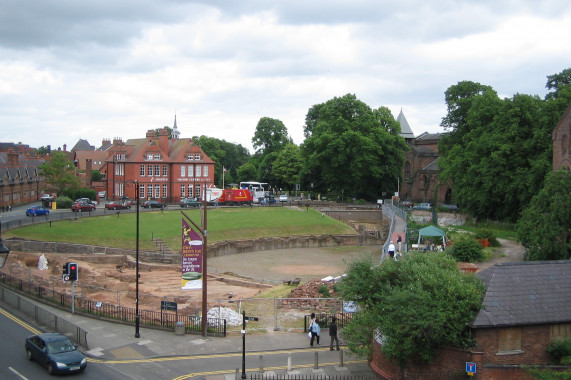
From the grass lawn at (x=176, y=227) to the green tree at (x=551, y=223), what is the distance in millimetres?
31725

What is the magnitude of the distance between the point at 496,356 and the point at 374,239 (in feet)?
167

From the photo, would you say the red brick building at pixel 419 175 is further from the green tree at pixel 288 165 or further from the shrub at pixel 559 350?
the shrub at pixel 559 350

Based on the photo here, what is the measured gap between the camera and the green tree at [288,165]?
112 meters

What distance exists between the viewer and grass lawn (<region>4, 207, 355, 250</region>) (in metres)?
50.6

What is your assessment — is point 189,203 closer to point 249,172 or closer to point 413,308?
point 249,172

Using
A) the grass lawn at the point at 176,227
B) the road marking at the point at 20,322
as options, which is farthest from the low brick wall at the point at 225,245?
the road marking at the point at 20,322

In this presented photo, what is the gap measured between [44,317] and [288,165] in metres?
86.4

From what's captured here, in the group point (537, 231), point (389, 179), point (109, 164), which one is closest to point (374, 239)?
point (389, 179)

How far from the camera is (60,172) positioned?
76938 millimetres

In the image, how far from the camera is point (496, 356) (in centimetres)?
1880

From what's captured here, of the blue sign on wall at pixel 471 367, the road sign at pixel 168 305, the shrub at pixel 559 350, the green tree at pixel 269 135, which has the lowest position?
the road sign at pixel 168 305

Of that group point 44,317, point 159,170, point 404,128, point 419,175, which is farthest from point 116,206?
point 404,128

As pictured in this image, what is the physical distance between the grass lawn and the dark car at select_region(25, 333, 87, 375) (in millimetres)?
28719

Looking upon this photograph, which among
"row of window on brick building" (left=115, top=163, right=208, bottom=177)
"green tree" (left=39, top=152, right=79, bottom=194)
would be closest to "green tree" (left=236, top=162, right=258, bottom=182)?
"row of window on brick building" (left=115, top=163, right=208, bottom=177)
